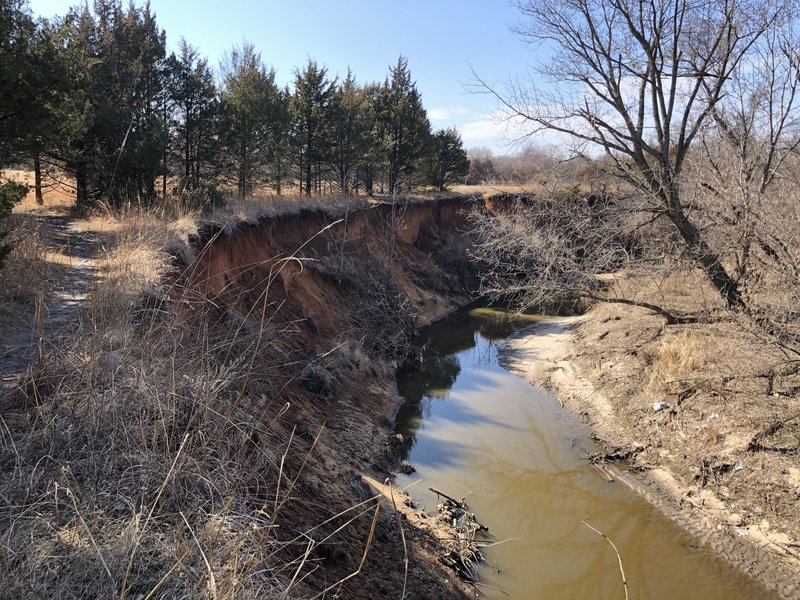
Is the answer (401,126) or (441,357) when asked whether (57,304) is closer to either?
(441,357)

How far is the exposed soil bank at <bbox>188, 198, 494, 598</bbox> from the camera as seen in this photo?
20.8 ft

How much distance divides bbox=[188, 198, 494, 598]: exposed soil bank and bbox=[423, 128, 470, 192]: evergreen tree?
7.36 m

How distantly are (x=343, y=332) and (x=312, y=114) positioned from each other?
16.4 metres

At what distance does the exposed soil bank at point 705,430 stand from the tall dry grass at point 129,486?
684 cm

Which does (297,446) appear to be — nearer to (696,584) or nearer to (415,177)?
(696,584)

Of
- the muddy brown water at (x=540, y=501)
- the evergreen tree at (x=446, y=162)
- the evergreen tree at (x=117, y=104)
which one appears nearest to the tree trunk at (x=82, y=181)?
the evergreen tree at (x=117, y=104)

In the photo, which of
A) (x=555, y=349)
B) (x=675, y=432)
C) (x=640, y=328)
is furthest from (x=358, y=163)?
(x=675, y=432)

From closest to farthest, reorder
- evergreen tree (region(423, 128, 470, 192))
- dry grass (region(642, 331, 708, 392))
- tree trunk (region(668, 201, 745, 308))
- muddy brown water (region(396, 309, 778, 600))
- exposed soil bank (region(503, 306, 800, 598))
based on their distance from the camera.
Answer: muddy brown water (region(396, 309, 778, 600)), exposed soil bank (region(503, 306, 800, 598)), tree trunk (region(668, 201, 745, 308)), dry grass (region(642, 331, 708, 392)), evergreen tree (region(423, 128, 470, 192))

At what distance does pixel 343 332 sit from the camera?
16312 mm

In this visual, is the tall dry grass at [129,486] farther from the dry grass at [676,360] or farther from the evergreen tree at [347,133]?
the evergreen tree at [347,133]

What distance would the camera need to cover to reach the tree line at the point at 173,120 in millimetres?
11164

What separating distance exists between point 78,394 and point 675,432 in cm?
1083

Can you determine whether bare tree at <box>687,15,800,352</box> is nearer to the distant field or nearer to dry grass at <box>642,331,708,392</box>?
dry grass at <box>642,331,708,392</box>

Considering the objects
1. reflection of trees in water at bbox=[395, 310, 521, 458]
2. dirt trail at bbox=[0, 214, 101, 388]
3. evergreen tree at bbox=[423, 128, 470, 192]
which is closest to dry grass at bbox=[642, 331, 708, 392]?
reflection of trees in water at bbox=[395, 310, 521, 458]
